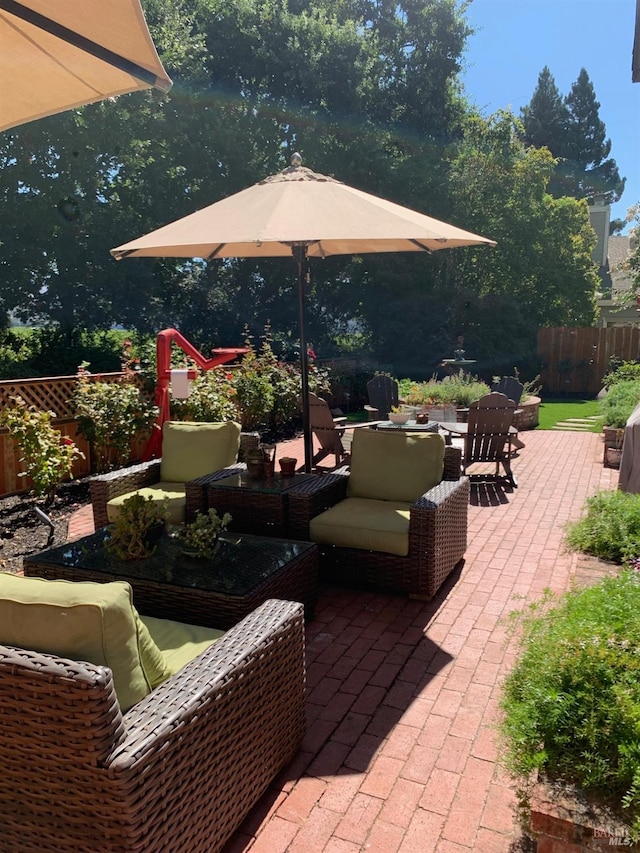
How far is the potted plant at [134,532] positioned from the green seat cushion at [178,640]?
73 cm

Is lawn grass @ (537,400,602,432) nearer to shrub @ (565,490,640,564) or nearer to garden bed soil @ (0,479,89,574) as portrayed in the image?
shrub @ (565,490,640,564)

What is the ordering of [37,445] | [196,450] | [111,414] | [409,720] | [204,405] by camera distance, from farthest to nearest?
[204,405], [111,414], [37,445], [196,450], [409,720]

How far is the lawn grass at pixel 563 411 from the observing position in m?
11.6

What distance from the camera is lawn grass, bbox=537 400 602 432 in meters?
11.6

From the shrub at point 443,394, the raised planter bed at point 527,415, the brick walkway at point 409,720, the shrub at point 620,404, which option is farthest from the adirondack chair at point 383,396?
the brick walkway at point 409,720

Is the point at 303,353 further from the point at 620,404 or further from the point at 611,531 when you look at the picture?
the point at 620,404

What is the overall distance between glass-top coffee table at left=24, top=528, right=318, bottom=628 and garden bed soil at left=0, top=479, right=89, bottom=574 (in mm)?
1318

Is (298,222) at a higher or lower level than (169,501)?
higher

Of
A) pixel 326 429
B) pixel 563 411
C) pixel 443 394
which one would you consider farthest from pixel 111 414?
pixel 563 411

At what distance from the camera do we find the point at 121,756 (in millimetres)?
1564

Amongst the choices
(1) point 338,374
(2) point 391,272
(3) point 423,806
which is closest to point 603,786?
(3) point 423,806

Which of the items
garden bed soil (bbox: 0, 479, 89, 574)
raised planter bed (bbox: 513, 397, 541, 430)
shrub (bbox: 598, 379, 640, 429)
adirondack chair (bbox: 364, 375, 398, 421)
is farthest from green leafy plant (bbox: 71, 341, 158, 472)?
raised planter bed (bbox: 513, 397, 541, 430)

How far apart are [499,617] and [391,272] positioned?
1627 centimetres

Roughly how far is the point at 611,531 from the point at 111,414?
503 centimetres
